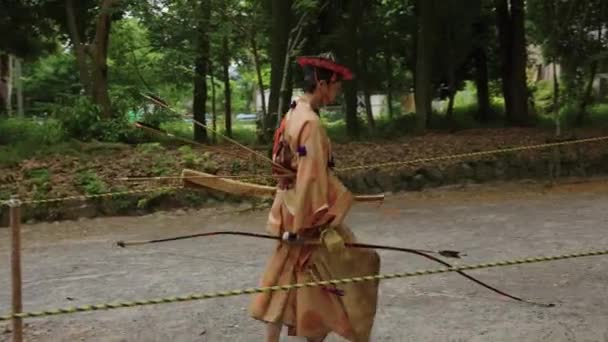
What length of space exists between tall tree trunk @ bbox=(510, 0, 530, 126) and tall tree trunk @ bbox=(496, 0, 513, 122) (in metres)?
0.12

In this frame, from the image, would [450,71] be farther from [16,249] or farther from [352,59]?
[16,249]

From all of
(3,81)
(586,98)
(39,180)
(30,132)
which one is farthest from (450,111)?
(3,81)

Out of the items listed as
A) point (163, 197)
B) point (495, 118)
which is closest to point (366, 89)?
point (495, 118)

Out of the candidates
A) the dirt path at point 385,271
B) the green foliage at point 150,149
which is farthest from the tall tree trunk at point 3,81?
the dirt path at point 385,271

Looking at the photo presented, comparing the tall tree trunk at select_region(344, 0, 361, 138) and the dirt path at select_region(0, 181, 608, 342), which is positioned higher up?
the tall tree trunk at select_region(344, 0, 361, 138)

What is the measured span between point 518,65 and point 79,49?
446 inches

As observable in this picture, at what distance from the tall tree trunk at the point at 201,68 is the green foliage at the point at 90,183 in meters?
3.62

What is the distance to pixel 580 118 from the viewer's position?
18.7 m

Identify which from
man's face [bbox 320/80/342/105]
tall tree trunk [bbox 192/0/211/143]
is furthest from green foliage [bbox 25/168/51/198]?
man's face [bbox 320/80/342/105]

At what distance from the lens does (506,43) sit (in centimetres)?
1961

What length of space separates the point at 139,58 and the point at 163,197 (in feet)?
36.9

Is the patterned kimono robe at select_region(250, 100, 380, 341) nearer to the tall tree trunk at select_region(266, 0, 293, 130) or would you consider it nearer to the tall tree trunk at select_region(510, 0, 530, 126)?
the tall tree trunk at select_region(266, 0, 293, 130)

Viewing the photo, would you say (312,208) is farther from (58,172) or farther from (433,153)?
(433,153)

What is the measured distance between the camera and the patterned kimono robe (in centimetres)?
377
